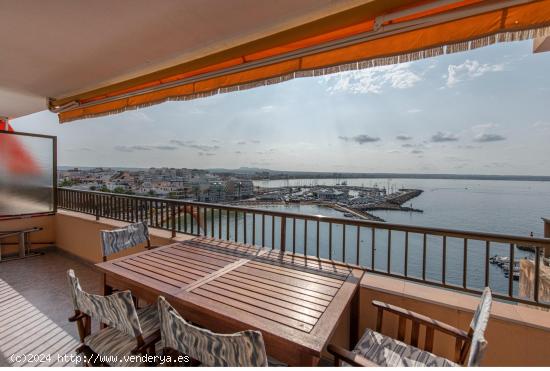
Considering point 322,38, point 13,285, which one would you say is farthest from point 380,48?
point 13,285

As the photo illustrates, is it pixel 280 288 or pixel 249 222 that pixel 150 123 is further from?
pixel 280 288

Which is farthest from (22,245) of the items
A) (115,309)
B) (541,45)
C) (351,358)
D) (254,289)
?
(541,45)

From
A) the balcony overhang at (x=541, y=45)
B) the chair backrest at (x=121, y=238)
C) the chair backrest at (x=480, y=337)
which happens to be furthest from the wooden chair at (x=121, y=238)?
the balcony overhang at (x=541, y=45)

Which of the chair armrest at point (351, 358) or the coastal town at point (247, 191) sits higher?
the coastal town at point (247, 191)

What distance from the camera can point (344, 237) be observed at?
2.62 metres

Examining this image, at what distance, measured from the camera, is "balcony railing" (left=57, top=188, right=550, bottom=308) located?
79.0 inches

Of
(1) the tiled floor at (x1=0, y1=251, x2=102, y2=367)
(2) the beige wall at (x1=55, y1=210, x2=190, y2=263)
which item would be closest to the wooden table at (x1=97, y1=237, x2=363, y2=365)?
(1) the tiled floor at (x1=0, y1=251, x2=102, y2=367)

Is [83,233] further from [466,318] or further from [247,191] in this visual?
[466,318]

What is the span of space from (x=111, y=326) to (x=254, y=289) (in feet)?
2.99

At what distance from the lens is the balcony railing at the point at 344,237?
6.58 feet

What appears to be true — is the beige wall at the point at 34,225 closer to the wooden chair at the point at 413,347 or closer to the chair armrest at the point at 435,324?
the wooden chair at the point at 413,347

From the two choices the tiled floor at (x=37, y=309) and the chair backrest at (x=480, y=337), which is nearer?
Result: the chair backrest at (x=480, y=337)

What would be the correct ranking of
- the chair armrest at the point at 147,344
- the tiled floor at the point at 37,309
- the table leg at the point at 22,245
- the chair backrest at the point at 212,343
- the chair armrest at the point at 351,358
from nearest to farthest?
the chair backrest at the point at 212,343 → the chair armrest at the point at 351,358 → the chair armrest at the point at 147,344 → the tiled floor at the point at 37,309 → the table leg at the point at 22,245

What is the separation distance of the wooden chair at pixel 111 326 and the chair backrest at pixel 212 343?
24 cm
